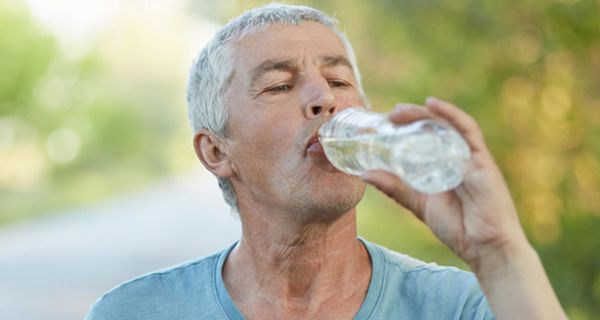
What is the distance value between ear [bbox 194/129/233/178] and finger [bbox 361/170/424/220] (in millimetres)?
638

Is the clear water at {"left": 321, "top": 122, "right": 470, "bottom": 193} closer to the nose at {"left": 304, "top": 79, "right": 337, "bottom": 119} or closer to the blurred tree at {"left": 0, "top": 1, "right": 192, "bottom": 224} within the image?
the nose at {"left": 304, "top": 79, "right": 337, "bottom": 119}

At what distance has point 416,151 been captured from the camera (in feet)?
4.49

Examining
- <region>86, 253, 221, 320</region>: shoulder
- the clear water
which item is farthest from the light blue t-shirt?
the clear water

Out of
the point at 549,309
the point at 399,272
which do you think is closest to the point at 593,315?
the point at 399,272

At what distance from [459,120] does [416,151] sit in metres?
0.09

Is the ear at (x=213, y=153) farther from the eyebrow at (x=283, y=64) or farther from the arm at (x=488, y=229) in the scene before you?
the arm at (x=488, y=229)

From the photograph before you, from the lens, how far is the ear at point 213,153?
6.57ft

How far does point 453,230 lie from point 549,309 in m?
0.17

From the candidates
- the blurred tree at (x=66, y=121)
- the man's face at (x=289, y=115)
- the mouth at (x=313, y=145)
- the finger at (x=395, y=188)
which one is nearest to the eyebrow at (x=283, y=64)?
the man's face at (x=289, y=115)

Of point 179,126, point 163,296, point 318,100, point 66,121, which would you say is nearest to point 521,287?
point 318,100

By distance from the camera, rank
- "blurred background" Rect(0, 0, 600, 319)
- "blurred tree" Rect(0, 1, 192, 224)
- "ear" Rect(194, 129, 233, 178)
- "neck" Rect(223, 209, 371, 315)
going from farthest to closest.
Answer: "blurred tree" Rect(0, 1, 192, 224) < "blurred background" Rect(0, 0, 600, 319) < "ear" Rect(194, 129, 233, 178) < "neck" Rect(223, 209, 371, 315)

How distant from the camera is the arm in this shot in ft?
4.35

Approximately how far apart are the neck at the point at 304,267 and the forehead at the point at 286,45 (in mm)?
309

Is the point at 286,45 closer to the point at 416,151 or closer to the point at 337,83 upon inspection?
the point at 337,83
